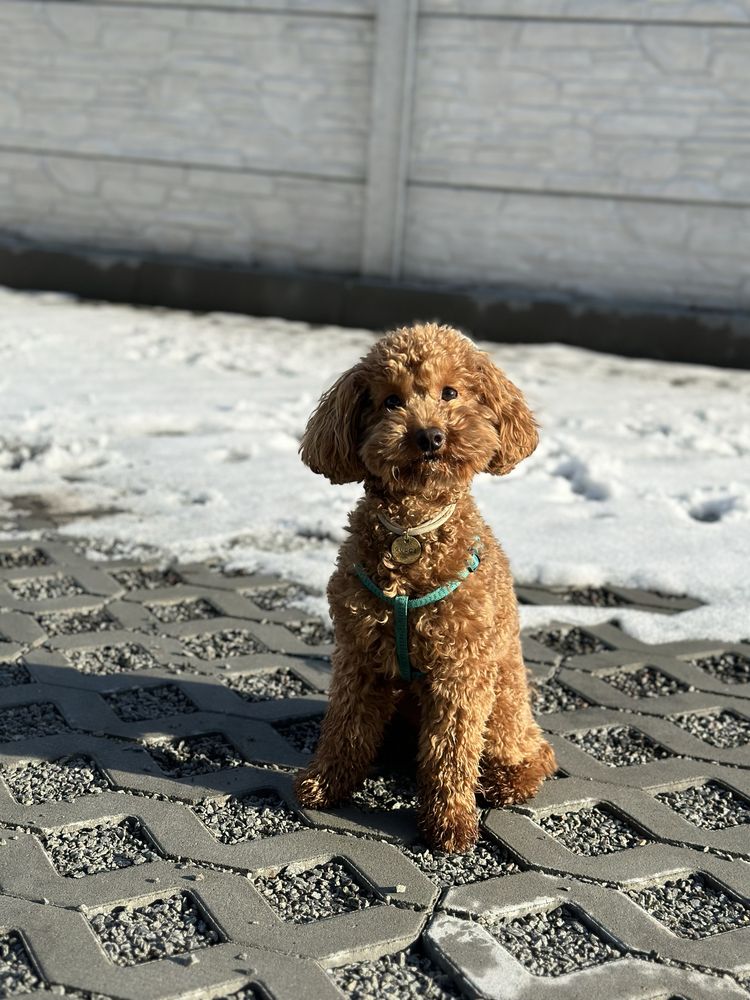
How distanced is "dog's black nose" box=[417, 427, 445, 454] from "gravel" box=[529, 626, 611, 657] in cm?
182

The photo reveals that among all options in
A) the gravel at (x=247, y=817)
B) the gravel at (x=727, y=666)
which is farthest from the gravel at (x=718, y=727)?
the gravel at (x=247, y=817)

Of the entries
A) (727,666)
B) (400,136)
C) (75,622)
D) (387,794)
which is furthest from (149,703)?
(400,136)

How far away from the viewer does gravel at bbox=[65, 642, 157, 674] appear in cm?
416

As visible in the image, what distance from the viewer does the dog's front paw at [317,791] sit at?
10.9 feet

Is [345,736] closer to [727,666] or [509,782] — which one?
[509,782]

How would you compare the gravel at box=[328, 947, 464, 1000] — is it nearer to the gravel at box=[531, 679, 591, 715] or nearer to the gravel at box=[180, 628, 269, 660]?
the gravel at box=[531, 679, 591, 715]

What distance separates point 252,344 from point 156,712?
5.80 meters

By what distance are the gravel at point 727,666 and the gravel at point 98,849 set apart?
226cm

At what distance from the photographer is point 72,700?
3.90 m

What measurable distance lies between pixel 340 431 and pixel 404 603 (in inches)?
19.3

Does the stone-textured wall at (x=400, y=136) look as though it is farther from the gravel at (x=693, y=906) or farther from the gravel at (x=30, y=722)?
the gravel at (x=693, y=906)

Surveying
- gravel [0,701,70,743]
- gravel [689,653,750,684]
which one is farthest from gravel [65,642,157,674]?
gravel [689,653,750,684]

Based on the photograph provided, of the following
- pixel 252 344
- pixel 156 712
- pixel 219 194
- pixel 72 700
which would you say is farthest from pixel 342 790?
pixel 219 194

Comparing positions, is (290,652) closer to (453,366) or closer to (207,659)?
(207,659)
